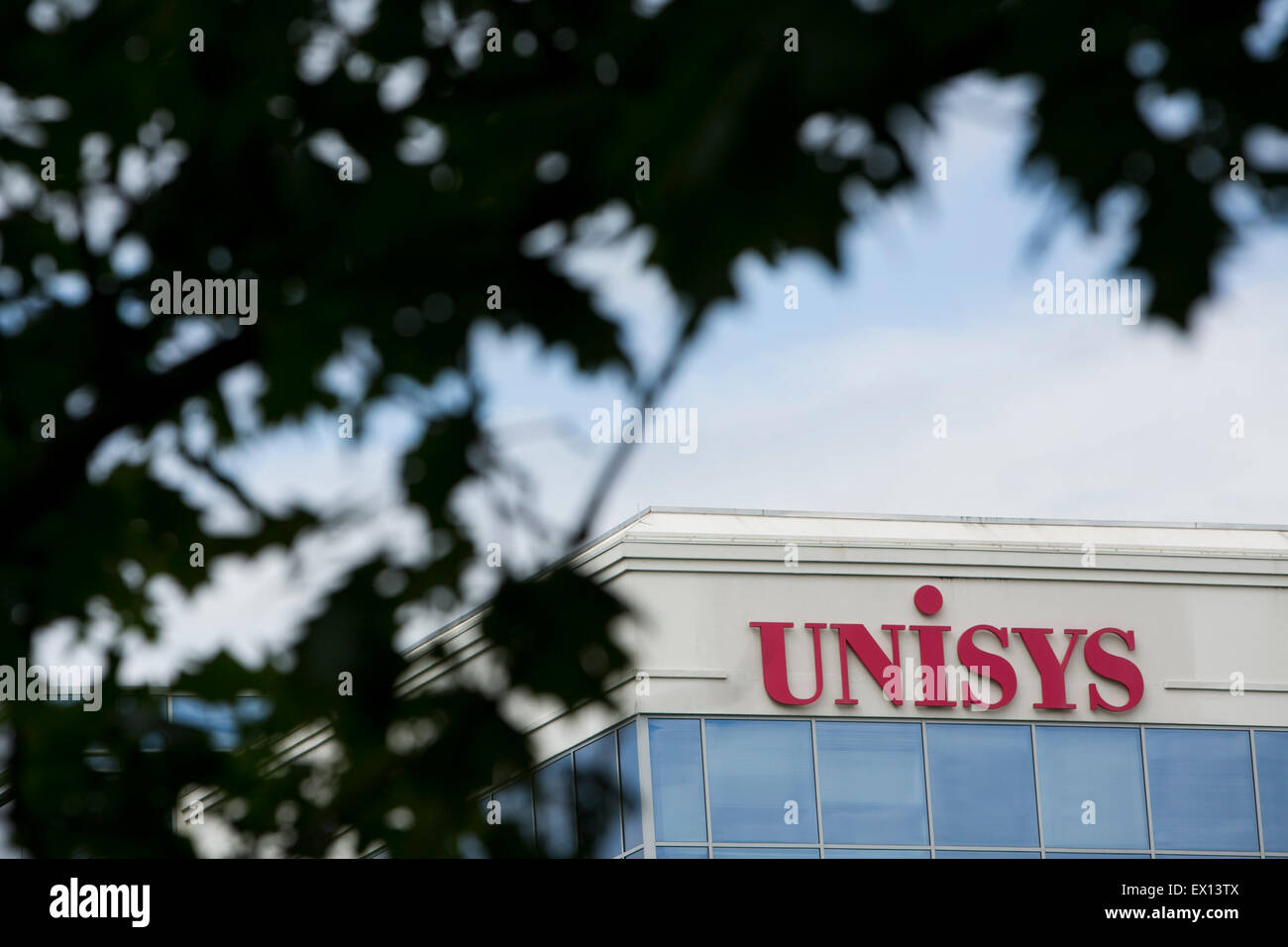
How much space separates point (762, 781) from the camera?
69.3 feet

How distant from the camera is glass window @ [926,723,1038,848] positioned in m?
21.4

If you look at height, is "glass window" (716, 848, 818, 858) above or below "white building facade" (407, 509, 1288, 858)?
below

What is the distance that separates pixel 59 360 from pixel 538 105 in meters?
1.61

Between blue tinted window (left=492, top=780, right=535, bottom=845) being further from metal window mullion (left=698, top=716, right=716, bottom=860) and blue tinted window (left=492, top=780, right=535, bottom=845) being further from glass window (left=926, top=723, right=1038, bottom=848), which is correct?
glass window (left=926, top=723, right=1038, bottom=848)

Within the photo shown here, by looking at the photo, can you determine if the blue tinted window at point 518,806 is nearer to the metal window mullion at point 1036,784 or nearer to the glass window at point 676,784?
the glass window at point 676,784

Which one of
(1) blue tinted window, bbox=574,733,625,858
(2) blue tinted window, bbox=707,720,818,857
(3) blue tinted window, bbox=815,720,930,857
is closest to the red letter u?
(2) blue tinted window, bbox=707,720,818,857

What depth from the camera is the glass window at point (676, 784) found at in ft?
67.8

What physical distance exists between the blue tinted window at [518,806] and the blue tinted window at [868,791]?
1927 cm

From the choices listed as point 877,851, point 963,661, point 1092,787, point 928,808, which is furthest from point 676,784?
point 1092,787

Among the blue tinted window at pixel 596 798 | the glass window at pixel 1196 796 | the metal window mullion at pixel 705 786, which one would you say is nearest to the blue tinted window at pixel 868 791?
the metal window mullion at pixel 705 786

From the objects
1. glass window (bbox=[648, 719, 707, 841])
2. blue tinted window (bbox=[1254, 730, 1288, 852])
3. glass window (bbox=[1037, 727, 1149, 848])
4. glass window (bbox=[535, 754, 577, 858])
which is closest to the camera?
glass window (bbox=[535, 754, 577, 858])

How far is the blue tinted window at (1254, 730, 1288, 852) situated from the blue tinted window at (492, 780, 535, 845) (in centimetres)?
2227
